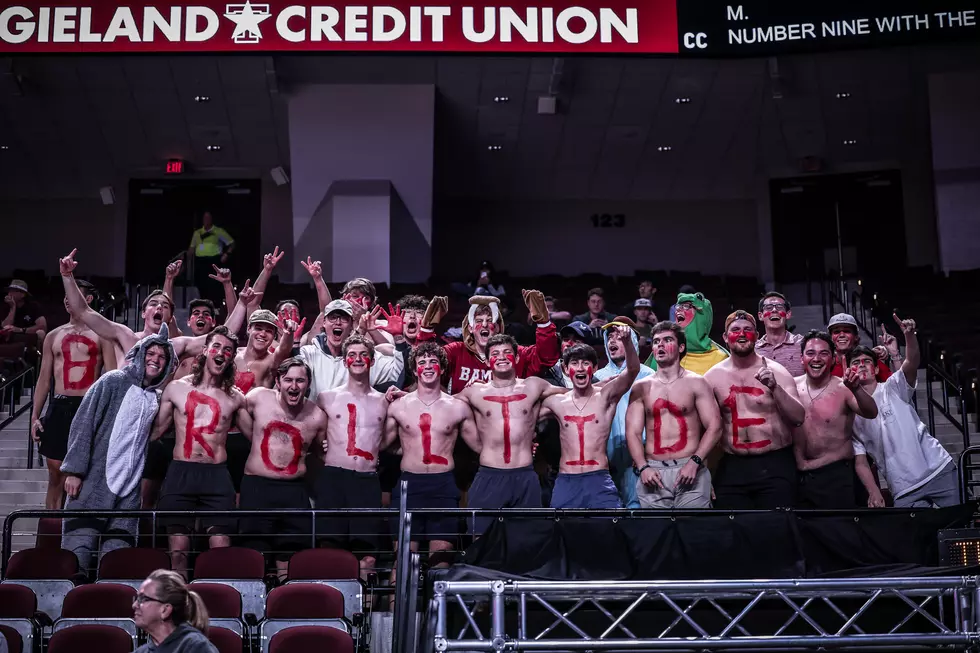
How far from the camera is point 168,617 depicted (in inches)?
197

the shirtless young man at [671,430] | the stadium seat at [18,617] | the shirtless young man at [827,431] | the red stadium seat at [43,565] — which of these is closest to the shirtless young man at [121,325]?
the red stadium seat at [43,565]

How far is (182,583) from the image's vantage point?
514 cm

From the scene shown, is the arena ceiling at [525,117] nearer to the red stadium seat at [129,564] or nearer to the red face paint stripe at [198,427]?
the red face paint stripe at [198,427]

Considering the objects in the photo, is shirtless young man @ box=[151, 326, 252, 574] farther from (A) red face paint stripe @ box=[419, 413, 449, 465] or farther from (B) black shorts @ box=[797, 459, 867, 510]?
(B) black shorts @ box=[797, 459, 867, 510]

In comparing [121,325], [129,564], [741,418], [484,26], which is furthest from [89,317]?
[484,26]

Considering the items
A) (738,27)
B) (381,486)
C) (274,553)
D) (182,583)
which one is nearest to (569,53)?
(738,27)

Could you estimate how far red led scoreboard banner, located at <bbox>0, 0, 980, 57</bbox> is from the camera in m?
12.0

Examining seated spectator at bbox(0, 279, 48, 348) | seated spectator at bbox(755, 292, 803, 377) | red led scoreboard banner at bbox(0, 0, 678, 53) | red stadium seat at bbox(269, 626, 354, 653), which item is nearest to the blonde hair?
red stadium seat at bbox(269, 626, 354, 653)

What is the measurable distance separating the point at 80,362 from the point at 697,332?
4.55m

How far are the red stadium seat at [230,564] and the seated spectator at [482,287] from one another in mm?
5921

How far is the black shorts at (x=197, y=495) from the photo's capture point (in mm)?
6953

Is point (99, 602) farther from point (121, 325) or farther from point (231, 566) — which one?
point (121, 325)

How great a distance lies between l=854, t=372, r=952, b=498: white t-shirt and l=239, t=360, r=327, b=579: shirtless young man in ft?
12.1

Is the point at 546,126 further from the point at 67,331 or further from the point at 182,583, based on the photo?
the point at 182,583
